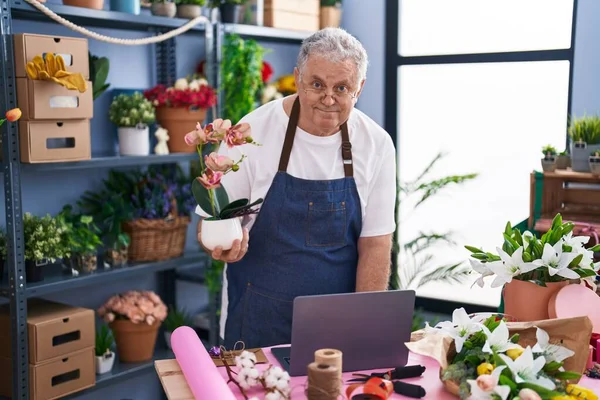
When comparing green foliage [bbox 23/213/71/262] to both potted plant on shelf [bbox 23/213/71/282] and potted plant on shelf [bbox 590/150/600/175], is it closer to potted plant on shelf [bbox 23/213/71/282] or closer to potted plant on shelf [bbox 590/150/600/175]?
potted plant on shelf [bbox 23/213/71/282]

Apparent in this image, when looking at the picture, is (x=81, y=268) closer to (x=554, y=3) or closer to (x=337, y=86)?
(x=337, y=86)

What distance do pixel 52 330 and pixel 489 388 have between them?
213 cm

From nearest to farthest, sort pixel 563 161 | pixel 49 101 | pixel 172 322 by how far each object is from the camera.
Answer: pixel 49 101 → pixel 563 161 → pixel 172 322

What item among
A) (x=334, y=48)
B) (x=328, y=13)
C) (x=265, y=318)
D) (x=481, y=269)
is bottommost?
(x=265, y=318)

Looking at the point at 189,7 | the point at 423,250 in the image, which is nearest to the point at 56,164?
the point at 189,7

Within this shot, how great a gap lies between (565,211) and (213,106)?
5.74 ft

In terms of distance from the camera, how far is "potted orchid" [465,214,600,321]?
193 centimetres

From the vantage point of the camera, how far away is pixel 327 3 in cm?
443

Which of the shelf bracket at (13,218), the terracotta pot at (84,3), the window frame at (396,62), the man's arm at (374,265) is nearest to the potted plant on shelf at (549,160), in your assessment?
the window frame at (396,62)

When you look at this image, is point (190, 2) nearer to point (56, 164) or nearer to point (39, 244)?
point (56, 164)

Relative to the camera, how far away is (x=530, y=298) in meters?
1.96

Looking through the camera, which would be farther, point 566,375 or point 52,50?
point 52,50

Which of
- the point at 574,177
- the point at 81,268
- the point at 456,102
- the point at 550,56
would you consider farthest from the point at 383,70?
the point at 81,268

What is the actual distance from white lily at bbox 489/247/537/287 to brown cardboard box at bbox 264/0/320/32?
250 cm
